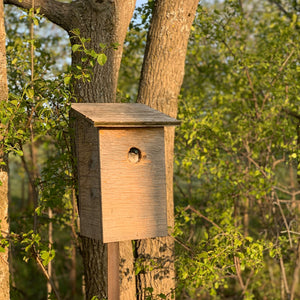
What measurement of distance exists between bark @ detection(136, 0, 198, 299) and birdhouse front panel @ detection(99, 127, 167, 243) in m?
1.32

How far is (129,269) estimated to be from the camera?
3.89m

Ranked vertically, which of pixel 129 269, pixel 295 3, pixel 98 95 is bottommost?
pixel 129 269

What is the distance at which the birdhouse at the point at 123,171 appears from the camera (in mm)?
2600

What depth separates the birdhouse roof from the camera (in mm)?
2543

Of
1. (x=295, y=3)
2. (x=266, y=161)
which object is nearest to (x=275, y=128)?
(x=266, y=161)

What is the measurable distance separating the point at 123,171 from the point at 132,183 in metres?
0.09

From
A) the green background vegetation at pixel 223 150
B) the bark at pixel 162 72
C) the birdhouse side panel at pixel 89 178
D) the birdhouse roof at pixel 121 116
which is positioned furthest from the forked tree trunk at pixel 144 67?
the birdhouse roof at pixel 121 116

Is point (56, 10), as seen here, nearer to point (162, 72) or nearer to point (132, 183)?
point (162, 72)

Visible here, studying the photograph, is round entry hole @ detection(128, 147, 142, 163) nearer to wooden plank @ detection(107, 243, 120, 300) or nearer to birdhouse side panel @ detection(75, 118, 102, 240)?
birdhouse side panel @ detection(75, 118, 102, 240)

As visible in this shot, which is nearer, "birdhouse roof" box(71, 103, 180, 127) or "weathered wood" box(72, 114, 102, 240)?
"birdhouse roof" box(71, 103, 180, 127)

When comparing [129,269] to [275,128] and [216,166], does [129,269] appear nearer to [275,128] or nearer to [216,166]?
[216,166]

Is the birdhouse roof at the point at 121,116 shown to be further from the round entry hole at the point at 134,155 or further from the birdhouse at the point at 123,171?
the round entry hole at the point at 134,155

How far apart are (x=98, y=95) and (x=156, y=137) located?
3.36 feet

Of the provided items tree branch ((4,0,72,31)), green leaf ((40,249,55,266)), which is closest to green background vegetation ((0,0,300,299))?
tree branch ((4,0,72,31))
